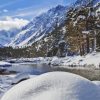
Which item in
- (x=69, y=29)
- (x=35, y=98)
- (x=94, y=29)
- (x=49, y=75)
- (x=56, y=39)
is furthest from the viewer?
(x=56, y=39)

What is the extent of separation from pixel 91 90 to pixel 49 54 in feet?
615

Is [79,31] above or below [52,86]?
above

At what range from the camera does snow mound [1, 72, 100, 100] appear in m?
5.67

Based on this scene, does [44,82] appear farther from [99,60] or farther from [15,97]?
[99,60]

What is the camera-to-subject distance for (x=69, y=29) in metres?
108

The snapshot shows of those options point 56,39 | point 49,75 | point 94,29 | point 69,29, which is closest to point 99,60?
point 94,29

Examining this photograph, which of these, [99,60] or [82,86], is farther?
[99,60]

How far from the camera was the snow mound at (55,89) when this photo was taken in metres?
5.67

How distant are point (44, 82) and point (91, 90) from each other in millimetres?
766

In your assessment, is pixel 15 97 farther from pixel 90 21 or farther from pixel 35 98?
pixel 90 21

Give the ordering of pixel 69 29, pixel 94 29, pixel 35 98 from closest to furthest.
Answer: pixel 35 98 < pixel 94 29 < pixel 69 29

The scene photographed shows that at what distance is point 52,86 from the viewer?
19.2ft

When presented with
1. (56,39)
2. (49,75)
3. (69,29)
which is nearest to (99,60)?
(69,29)

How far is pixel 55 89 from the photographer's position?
227 inches
